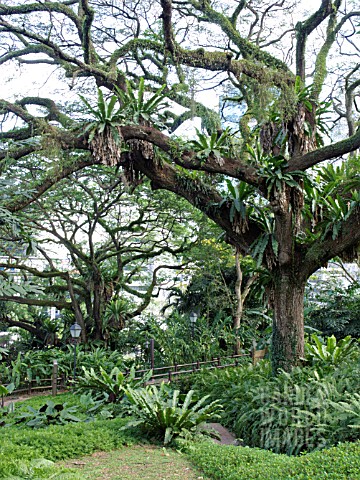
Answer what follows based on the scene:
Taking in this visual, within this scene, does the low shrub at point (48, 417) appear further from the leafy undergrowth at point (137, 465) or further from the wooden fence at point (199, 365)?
the wooden fence at point (199, 365)

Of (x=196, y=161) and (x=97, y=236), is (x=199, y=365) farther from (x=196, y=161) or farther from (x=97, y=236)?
(x=97, y=236)

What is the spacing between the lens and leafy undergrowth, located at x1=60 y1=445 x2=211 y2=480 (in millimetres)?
4133

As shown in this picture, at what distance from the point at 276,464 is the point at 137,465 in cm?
129

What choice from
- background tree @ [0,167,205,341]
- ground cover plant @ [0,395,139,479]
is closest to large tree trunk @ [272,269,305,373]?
ground cover plant @ [0,395,139,479]

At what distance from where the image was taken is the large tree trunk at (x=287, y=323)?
7449 mm

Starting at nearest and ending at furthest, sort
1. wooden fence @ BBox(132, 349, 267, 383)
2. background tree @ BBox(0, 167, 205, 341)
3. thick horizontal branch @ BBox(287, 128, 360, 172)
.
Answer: thick horizontal branch @ BBox(287, 128, 360, 172) < wooden fence @ BBox(132, 349, 267, 383) < background tree @ BBox(0, 167, 205, 341)

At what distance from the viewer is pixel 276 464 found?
161 inches

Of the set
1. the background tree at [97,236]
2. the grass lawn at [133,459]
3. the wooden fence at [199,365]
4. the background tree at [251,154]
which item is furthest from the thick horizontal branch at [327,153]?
the background tree at [97,236]

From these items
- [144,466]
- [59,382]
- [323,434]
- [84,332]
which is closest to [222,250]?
[84,332]

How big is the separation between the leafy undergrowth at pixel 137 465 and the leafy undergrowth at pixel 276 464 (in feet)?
0.47

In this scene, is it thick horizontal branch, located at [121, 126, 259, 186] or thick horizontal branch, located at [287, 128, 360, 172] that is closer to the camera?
thick horizontal branch, located at [287, 128, 360, 172]

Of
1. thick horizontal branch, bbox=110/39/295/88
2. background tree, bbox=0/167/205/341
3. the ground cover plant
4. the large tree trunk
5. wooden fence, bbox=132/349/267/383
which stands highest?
thick horizontal branch, bbox=110/39/295/88

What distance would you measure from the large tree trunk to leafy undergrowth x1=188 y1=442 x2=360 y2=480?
2.92 meters

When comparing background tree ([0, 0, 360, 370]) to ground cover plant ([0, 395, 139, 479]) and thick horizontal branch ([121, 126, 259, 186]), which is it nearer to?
thick horizontal branch ([121, 126, 259, 186])
